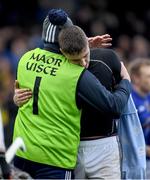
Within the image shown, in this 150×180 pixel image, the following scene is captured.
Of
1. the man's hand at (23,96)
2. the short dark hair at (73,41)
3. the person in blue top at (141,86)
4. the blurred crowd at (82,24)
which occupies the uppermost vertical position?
the short dark hair at (73,41)

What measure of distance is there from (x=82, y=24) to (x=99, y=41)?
8013 mm

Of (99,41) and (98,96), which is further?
(99,41)

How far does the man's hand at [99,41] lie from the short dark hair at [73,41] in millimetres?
388

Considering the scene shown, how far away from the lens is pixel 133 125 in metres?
6.00

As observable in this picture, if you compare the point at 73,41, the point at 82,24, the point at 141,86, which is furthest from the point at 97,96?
the point at 82,24

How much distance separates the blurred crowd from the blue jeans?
20.3 feet

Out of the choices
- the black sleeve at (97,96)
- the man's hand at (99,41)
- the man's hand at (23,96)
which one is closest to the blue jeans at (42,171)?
the man's hand at (23,96)

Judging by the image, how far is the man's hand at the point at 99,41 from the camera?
235 inches

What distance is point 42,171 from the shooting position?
18.7 ft

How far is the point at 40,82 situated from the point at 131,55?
780 centimetres

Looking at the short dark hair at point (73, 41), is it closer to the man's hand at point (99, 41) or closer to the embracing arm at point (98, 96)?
the embracing arm at point (98, 96)

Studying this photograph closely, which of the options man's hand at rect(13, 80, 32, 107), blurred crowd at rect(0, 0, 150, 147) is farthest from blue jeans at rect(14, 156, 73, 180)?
blurred crowd at rect(0, 0, 150, 147)

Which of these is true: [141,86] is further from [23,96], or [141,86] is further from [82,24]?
[82,24]

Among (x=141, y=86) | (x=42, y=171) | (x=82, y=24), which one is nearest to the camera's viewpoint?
(x=42, y=171)
